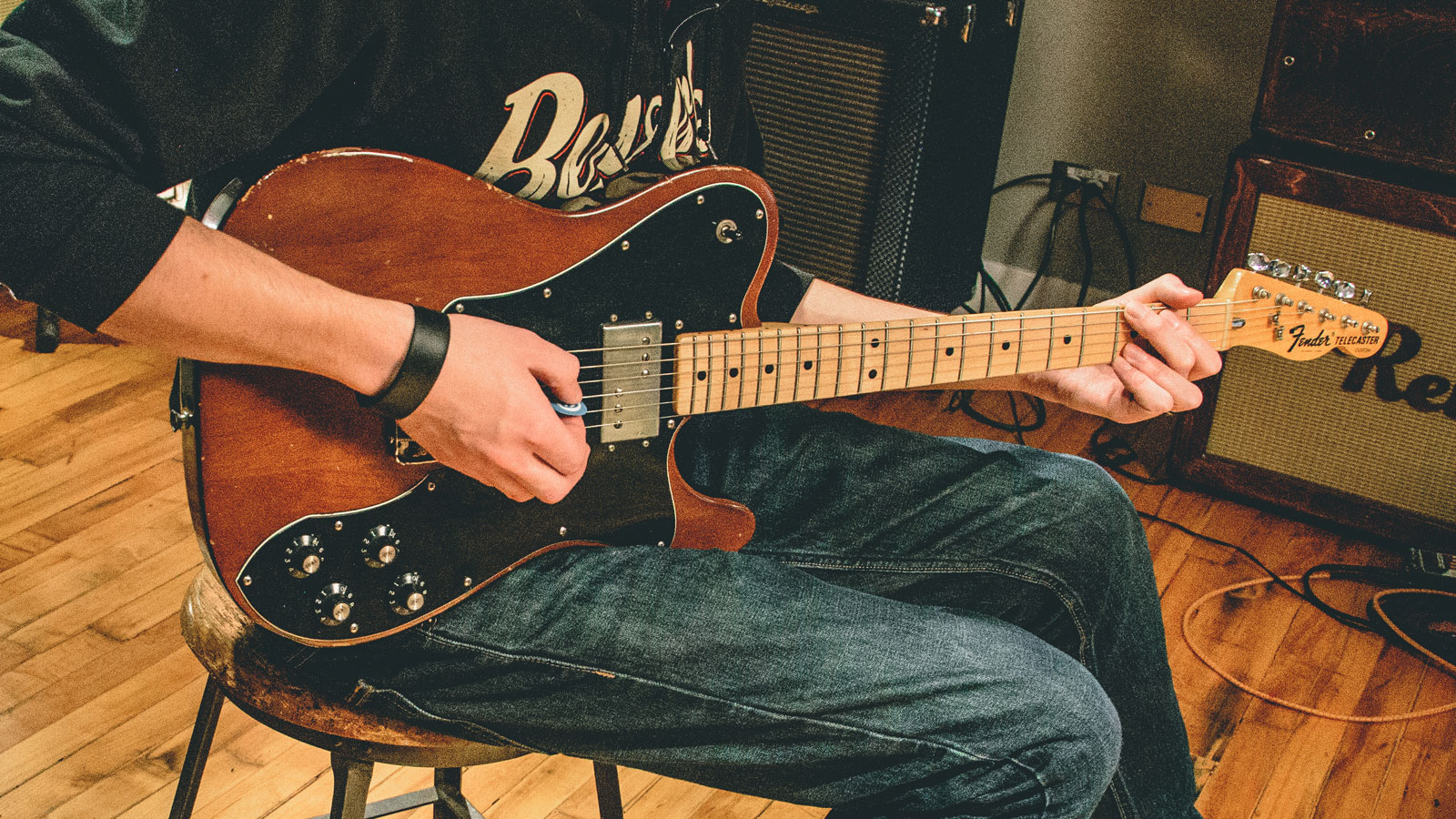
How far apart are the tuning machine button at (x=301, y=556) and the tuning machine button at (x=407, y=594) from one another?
0.06 meters

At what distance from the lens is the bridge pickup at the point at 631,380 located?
91 centimetres

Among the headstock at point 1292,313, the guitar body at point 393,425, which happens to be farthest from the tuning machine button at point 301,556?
the headstock at point 1292,313

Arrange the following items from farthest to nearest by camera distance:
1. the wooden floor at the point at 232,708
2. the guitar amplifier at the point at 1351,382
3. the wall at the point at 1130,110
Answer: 1. the wall at the point at 1130,110
2. the guitar amplifier at the point at 1351,382
3. the wooden floor at the point at 232,708

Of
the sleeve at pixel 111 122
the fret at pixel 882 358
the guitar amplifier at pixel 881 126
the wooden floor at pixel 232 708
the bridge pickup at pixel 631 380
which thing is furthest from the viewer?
the guitar amplifier at pixel 881 126

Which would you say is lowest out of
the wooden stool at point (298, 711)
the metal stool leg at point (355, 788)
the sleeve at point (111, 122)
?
the metal stool leg at point (355, 788)

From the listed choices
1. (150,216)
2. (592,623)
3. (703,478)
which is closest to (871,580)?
(703,478)

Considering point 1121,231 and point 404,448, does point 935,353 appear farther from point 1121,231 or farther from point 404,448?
point 1121,231

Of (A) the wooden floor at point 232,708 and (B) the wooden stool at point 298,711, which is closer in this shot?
(B) the wooden stool at point 298,711

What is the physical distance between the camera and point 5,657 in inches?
62.0

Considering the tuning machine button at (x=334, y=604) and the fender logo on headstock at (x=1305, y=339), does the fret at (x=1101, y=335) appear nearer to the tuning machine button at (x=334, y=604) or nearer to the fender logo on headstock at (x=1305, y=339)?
the fender logo on headstock at (x=1305, y=339)

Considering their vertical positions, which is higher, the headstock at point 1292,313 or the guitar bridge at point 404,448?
the headstock at point 1292,313

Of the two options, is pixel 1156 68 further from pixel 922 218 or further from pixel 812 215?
pixel 812 215

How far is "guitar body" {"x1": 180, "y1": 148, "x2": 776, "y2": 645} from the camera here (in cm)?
76

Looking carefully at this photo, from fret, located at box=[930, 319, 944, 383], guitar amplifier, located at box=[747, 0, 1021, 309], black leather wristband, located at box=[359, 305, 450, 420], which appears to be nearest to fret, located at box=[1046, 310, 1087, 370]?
fret, located at box=[930, 319, 944, 383]
